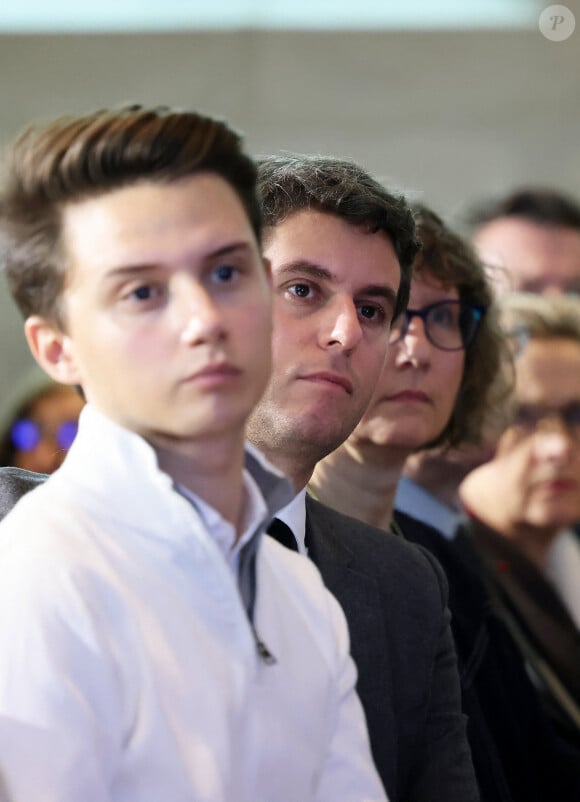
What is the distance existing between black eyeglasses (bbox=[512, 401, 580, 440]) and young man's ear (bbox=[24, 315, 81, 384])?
7.08ft

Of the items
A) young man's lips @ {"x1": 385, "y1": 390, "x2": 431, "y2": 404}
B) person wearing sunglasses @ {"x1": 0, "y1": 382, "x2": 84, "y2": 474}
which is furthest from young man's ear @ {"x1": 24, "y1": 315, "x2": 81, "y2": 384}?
person wearing sunglasses @ {"x1": 0, "y1": 382, "x2": 84, "y2": 474}

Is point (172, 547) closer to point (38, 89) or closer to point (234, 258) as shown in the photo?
point (234, 258)

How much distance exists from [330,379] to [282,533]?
15 centimetres

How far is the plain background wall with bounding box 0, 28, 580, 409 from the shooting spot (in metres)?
4.29

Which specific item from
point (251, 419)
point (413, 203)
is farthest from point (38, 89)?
point (251, 419)

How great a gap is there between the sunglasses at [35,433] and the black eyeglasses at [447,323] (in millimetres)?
1425

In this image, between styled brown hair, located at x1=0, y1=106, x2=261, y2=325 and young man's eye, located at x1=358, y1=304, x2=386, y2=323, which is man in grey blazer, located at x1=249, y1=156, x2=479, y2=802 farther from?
styled brown hair, located at x1=0, y1=106, x2=261, y2=325

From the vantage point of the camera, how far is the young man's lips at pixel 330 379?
3.94ft

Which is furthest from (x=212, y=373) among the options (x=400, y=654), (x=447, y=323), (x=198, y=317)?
(x=447, y=323)

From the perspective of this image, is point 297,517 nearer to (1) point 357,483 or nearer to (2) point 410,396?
(1) point 357,483

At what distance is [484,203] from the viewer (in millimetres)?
4168

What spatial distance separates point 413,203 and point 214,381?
1198 mm

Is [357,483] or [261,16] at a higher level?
[261,16]

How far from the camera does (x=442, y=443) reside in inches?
84.7
